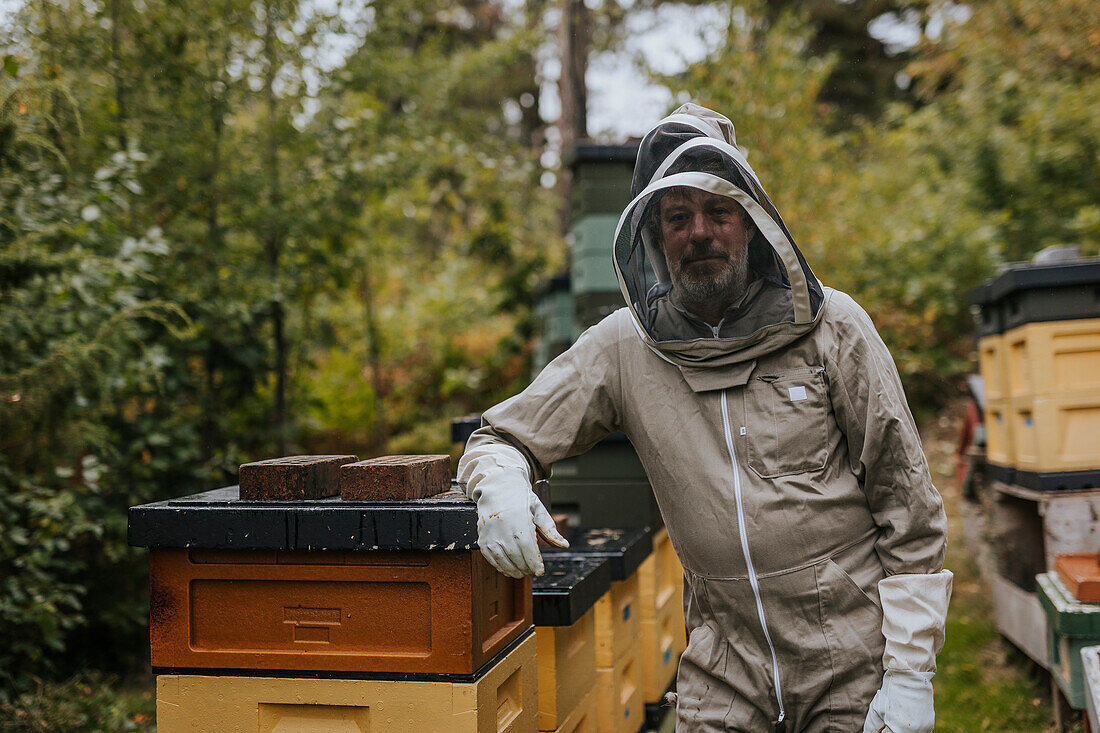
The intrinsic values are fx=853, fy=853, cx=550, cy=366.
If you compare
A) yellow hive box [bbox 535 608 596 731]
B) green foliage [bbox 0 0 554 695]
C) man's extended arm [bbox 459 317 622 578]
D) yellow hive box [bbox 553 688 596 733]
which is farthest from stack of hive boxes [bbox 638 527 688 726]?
green foliage [bbox 0 0 554 695]

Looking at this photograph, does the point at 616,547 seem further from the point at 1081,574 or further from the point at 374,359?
the point at 374,359

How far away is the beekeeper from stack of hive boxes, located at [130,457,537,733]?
0.17m

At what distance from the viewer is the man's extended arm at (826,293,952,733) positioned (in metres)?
1.73

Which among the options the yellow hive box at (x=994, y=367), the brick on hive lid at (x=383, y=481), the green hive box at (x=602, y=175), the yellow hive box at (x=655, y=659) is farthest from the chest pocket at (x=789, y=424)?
the green hive box at (x=602, y=175)

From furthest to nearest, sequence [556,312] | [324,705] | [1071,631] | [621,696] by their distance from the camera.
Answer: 1. [556,312]
2. [1071,631]
3. [621,696]
4. [324,705]

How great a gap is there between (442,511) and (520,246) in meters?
6.95

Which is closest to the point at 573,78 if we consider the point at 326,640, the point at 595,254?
the point at 595,254

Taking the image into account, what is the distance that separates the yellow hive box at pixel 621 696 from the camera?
275 cm

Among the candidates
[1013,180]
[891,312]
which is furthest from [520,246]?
[1013,180]

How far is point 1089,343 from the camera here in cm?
363

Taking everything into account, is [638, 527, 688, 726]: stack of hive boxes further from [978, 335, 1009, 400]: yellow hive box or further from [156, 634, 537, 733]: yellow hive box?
[978, 335, 1009, 400]: yellow hive box

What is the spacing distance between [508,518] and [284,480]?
1.75 ft

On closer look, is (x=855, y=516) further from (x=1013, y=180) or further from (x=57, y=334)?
(x=1013, y=180)

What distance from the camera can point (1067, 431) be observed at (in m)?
3.72
